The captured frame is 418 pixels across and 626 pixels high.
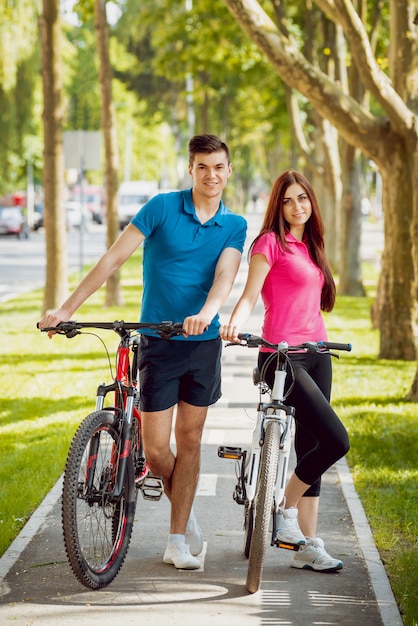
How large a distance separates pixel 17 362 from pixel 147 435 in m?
8.39

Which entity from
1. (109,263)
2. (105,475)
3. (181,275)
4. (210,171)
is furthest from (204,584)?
(210,171)

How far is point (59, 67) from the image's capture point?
1700cm

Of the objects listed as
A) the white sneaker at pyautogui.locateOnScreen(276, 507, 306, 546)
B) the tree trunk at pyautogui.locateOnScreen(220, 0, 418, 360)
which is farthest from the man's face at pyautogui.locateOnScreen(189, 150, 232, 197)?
the tree trunk at pyautogui.locateOnScreen(220, 0, 418, 360)

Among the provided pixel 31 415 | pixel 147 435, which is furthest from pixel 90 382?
pixel 147 435

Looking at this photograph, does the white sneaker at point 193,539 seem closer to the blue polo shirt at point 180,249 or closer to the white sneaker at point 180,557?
the white sneaker at point 180,557

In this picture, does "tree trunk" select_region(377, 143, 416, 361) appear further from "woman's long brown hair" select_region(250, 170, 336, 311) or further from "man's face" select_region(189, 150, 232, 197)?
"man's face" select_region(189, 150, 232, 197)

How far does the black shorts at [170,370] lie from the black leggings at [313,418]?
27cm

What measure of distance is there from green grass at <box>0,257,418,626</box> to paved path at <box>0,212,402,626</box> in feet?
0.41

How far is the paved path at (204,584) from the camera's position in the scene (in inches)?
196

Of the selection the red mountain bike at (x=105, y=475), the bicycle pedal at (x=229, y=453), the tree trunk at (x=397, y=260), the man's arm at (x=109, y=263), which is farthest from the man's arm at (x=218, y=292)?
the tree trunk at (x=397, y=260)

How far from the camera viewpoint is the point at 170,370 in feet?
18.3

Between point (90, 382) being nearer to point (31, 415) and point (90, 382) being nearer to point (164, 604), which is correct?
point (31, 415)

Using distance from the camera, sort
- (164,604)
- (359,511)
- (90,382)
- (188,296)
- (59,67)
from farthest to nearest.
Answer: (59,67), (90,382), (359,511), (188,296), (164,604)

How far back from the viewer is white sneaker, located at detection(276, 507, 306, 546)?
216 inches
